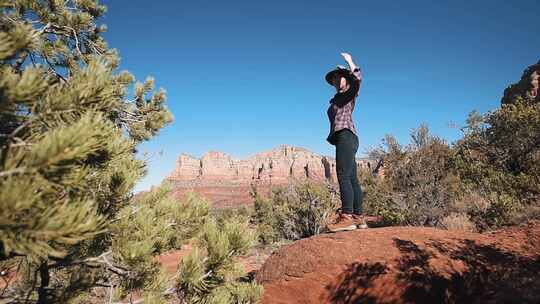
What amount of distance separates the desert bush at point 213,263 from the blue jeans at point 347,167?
82.2 inches

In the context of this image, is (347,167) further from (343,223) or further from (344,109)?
(343,223)

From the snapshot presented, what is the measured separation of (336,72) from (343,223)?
2192 millimetres

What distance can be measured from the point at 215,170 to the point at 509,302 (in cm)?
12277

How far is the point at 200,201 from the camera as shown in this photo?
8.80 feet

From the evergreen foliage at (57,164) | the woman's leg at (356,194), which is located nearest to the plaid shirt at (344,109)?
the woman's leg at (356,194)

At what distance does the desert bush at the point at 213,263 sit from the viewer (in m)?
2.11

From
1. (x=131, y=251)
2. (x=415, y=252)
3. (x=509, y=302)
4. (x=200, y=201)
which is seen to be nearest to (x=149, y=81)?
(x=200, y=201)

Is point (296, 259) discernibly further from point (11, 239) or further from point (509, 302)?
point (11, 239)

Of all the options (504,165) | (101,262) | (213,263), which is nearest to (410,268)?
(213,263)

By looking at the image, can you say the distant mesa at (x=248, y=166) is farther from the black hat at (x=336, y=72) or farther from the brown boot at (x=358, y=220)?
the black hat at (x=336, y=72)

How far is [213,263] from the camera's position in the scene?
7.23ft

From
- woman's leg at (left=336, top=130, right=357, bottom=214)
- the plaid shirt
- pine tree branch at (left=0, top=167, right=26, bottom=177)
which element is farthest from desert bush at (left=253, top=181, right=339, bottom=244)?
pine tree branch at (left=0, top=167, right=26, bottom=177)

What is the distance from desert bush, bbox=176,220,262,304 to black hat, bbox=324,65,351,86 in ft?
9.20

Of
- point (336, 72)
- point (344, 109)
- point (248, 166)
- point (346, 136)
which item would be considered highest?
point (248, 166)
